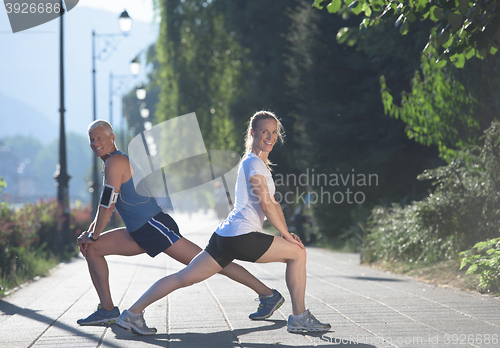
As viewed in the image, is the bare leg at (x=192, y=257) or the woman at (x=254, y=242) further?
the bare leg at (x=192, y=257)

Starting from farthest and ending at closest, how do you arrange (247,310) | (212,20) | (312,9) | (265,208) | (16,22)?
(212,20), (312,9), (16,22), (247,310), (265,208)

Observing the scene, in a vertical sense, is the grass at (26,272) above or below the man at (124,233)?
below

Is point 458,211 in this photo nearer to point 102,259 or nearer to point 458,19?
point 458,19

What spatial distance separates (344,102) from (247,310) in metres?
11.5

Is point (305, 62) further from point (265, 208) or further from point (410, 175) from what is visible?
point (265, 208)

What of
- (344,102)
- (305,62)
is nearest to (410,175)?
(344,102)

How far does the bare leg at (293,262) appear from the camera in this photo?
4.92 metres

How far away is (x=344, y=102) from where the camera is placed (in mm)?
17000

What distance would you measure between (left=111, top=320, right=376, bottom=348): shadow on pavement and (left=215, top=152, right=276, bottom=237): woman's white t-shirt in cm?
85

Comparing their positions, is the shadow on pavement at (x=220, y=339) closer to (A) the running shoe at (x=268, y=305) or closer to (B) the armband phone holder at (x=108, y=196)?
(A) the running shoe at (x=268, y=305)

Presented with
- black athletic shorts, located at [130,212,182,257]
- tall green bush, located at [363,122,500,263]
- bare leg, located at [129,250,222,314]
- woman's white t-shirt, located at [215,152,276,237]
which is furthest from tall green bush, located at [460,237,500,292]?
A: black athletic shorts, located at [130,212,182,257]

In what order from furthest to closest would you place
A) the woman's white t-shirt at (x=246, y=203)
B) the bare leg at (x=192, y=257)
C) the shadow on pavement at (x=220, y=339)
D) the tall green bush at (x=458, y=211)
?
1. the tall green bush at (x=458, y=211)
2. the bare leg at (x=192, y=257)
3. the woman's white t-shirt at (x=246, y=203)
4. the shadow on pavement at (x=220, y=339)

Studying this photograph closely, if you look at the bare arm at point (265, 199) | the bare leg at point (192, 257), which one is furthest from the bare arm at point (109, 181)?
the bare arm at point (265, 199)

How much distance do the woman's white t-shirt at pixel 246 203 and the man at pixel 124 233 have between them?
771 millimetres
